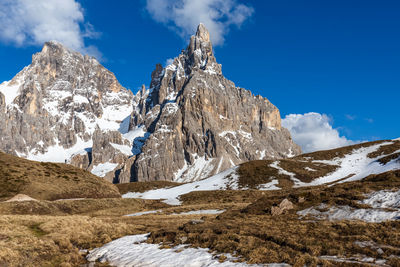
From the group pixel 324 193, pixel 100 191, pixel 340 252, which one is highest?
pixel 100 191

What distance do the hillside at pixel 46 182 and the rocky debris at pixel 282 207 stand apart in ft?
194

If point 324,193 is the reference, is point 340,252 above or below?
below

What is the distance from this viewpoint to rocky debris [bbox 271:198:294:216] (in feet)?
91.1

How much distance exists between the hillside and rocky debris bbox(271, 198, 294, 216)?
2326 inches

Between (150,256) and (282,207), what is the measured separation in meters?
15.7

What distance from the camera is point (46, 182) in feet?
245

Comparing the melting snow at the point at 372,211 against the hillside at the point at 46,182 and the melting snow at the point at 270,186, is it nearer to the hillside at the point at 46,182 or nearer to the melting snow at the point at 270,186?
the hillside at the point at 46,182

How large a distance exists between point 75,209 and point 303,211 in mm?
49389

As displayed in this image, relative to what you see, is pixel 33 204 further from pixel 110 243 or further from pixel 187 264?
pixel 187 264

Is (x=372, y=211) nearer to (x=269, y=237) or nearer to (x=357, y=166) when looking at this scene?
(x=269, y=237)

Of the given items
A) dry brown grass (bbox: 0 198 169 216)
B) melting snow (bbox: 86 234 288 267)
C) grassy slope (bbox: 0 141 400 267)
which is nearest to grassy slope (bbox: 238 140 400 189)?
dry brown grass (bbox: 0 198 169 216)

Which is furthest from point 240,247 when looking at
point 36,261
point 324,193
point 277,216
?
point 324,193

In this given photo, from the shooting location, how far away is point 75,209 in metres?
58.1

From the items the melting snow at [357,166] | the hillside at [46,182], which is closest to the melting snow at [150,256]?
the hillside at [46,182]
